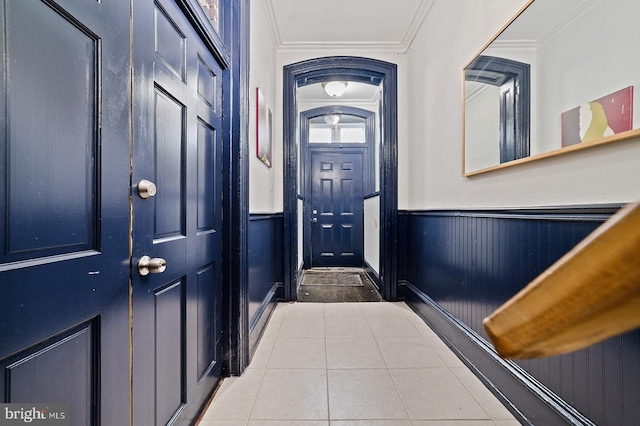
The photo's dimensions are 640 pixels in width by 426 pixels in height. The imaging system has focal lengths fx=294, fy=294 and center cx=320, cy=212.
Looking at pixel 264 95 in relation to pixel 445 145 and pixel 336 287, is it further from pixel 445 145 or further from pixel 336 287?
pixel 336 287

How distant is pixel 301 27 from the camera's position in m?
2.85

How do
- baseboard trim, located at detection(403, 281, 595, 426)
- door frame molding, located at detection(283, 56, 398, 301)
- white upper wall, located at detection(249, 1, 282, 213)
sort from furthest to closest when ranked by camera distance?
door frame molding, located at detection(283, 56, 398, 301), white upper wall, located at detection(249, 1, 282, 213), baseboard trim, located at detection(403, 281, 595, 426)

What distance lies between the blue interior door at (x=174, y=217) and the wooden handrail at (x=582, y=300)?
3.20ft

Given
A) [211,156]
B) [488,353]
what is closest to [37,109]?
[211,156]

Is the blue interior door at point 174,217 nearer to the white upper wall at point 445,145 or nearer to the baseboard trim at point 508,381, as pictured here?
the white upper wall at point 445,145

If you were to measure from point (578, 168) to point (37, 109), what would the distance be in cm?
167

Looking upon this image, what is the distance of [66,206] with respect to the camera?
67cm

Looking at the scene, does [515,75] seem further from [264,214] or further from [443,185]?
[264,214]

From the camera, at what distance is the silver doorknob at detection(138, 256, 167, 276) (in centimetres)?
92

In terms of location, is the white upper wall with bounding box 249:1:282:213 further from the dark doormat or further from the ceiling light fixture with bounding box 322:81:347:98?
the dark doormat

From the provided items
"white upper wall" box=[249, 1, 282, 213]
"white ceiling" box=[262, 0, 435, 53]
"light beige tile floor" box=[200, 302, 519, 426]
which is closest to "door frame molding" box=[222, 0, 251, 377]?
"light beige tile floor" box=[200, 302, 519, 426]

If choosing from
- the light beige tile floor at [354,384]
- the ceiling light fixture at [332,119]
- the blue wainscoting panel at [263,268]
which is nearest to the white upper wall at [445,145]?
the blue wainscoting panel at [263,268]

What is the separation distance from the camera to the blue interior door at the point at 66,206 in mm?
561

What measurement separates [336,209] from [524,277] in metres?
3.78
